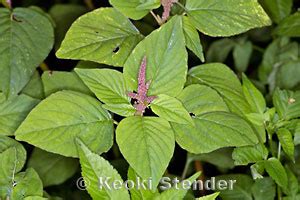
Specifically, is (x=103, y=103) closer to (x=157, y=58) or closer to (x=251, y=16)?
(x=157, y=58)

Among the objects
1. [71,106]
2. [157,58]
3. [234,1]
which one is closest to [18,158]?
[71,106]

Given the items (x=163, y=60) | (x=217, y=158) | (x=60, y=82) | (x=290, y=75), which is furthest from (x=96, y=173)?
(x=290, y=75)

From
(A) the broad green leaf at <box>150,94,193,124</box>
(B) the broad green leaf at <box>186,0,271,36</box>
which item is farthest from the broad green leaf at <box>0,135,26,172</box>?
(B) the broad green leaf at <box>186,0,271,36</box>

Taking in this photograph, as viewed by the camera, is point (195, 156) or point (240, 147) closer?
point (240, 147)

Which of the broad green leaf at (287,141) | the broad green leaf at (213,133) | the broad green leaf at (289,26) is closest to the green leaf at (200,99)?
the broad green leaf at (213,133)

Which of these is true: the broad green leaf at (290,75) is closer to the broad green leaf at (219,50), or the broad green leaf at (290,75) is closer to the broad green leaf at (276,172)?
the broad green leaf at (219,50)

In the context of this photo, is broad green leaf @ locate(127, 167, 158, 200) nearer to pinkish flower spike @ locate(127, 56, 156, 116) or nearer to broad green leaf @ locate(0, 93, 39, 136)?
pinkish flower spike @ locate(127, 56, 156, 116)
